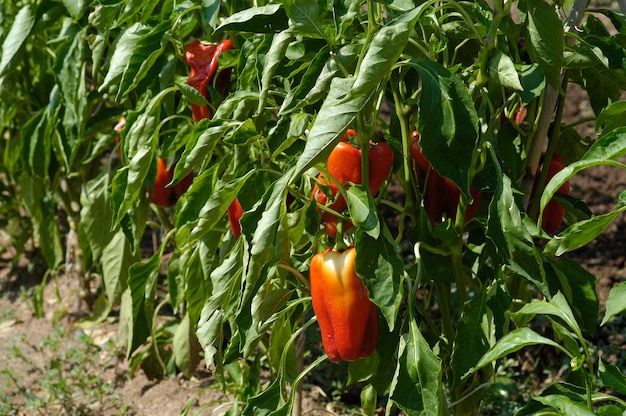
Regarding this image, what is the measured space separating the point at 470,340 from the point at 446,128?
14.5 inches

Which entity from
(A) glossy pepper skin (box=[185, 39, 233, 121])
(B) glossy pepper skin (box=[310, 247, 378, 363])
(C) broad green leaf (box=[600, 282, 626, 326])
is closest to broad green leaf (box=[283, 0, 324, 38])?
(B) glossy pepper skin (box=[310, 247, 378, 363])

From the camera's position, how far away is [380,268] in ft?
4.25

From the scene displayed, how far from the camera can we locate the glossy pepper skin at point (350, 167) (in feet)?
4.54

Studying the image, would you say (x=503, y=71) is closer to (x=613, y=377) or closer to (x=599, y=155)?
(x=599, y=155)

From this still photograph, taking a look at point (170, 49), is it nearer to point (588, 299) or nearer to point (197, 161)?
point (197, 161)

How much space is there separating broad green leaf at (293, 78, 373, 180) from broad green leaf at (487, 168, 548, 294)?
0.88ft

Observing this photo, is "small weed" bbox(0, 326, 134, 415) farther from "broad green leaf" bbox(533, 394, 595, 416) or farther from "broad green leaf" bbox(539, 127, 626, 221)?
"broad green leaf" bbox(539, 127, 626, 221)

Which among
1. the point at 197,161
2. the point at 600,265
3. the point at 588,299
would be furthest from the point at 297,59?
the point at 600,265

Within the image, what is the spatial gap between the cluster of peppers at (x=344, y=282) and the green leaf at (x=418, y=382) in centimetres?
10

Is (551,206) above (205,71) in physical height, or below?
below

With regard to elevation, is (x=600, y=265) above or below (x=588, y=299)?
below

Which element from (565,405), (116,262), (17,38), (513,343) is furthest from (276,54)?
(116,262)

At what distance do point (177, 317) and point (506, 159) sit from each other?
1.55 meters

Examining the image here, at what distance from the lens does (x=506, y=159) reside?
151cm
